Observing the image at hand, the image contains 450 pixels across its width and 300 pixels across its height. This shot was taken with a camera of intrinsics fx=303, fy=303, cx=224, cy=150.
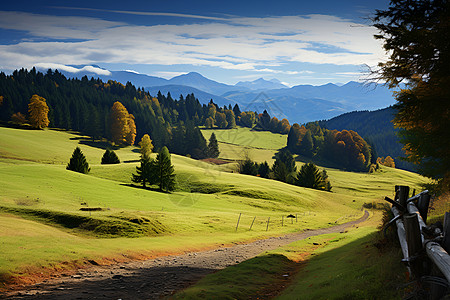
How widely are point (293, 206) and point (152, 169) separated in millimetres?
32700

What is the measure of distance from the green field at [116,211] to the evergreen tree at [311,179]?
11.6 metres

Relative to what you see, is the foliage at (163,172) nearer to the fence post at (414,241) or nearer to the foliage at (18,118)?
the fence post at (414,241)

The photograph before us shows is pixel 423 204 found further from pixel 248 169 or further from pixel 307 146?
pixel 307 146

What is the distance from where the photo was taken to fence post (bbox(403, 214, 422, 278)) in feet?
24.9

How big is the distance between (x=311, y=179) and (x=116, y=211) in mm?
78456

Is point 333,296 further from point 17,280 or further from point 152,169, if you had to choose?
point 152,169

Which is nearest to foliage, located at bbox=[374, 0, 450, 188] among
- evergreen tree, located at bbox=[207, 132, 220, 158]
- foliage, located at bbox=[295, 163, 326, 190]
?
foliage, located at bbox=[295, 163, 326, 190]

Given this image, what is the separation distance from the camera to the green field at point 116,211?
2127 cm

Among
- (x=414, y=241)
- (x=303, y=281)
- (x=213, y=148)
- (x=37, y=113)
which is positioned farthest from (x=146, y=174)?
(x=37, y=113)

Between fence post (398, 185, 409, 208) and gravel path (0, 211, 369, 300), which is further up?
fence post (398, 185, 409, 208)

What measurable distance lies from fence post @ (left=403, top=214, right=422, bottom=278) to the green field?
56.5 feet

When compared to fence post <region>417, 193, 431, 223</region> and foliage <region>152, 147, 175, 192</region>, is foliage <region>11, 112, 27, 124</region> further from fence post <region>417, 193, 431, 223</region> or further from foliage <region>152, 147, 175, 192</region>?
fence post <region>417, 193, 431, 223</region>

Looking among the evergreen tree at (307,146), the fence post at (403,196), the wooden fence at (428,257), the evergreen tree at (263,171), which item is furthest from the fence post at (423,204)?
the evergreen tree at (307,146)

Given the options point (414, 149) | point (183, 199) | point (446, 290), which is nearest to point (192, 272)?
point (446, 290)
